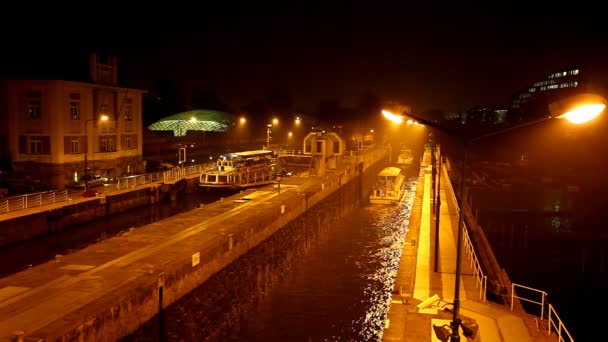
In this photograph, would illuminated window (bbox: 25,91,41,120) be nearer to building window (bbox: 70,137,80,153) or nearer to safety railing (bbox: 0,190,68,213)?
building window (bbox: 70,137,80,153)

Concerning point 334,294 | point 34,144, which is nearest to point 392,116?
point 334,294

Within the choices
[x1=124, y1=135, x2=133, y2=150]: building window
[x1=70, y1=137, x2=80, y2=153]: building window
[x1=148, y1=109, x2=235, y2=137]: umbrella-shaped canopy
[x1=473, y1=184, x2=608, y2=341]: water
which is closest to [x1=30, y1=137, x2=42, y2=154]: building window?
[x1=70, y1=137, x2=80, y2=153]: building window

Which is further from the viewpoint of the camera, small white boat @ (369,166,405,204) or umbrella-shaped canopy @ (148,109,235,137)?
umbrella-shaped canopy @ (148,109,235,137)

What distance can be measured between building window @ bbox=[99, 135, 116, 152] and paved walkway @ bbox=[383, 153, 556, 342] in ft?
96.4

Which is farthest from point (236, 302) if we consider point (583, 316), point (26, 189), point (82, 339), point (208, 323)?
point (26, 189)

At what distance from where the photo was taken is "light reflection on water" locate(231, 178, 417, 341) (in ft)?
63.8

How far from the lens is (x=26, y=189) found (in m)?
35.3

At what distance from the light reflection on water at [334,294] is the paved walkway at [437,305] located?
2.32 meters

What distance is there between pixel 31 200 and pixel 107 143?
570 inches

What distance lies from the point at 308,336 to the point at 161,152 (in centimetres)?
5405

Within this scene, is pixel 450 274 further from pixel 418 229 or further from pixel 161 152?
pixel 161 152

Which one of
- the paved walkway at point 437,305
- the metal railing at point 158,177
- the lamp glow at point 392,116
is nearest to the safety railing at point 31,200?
the metal railing at point 158,177

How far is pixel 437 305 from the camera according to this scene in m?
16.0

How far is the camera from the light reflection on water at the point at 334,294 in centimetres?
1945
